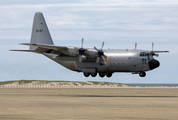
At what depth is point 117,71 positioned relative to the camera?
219 ft

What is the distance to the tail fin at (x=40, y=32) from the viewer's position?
3169 inches

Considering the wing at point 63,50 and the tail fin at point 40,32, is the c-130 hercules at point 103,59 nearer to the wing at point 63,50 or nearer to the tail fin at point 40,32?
the wing at point 63,50

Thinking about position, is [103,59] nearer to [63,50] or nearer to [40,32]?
[63,50]

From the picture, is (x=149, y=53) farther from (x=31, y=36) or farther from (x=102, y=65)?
(x=31, y=36)

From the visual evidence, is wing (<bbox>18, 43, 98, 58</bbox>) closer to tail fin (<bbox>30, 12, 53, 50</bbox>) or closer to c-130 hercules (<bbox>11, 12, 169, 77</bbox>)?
c-130 hercules (<bbox>11, 12, 169, 77</bbox>)

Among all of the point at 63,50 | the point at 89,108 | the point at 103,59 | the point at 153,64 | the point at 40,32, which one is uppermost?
the point at 40,32

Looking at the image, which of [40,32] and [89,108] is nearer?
[89,108]

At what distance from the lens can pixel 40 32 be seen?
80562 mm

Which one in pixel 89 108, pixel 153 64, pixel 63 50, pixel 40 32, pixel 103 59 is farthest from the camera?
pixel 40 32

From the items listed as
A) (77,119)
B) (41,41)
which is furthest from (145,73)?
(77,119)

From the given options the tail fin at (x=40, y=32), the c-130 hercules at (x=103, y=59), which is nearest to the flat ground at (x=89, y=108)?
the c-130 hercules at (x=103, y=59)

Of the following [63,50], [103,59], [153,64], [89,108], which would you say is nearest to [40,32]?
[63,50]

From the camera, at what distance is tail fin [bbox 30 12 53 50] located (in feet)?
264

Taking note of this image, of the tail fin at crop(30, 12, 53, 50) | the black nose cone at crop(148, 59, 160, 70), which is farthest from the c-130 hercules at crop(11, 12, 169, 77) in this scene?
the tail fin at crop(30, 12, 53, 50)
